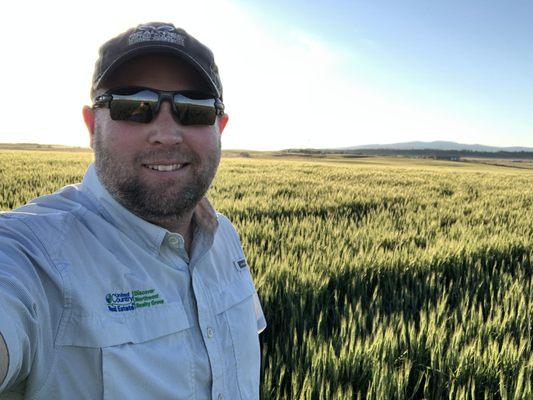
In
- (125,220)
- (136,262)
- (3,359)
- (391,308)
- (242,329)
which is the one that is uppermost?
(125,220)

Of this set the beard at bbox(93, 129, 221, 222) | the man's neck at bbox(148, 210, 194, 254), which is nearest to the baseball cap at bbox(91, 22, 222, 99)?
the beard at bbox(93, 129, 221, 222)

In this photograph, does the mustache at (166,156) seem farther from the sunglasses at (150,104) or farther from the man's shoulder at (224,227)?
the man's shoulder at (224,227)

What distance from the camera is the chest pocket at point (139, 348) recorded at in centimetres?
118

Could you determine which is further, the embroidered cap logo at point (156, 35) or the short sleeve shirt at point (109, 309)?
the embroidered cap logo at point (156, 35)

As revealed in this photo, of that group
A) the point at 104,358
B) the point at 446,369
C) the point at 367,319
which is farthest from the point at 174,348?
the point at 367,319

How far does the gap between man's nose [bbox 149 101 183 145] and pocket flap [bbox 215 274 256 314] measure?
2.08ft

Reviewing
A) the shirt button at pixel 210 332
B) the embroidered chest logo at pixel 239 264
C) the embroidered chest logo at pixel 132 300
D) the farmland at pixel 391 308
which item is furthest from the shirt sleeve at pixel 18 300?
the farmland at pixel 391 308

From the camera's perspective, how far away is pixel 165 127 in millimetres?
1605

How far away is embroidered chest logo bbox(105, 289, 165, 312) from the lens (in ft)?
4.17

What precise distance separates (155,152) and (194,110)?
22 cm

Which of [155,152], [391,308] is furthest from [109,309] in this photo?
[391,308]

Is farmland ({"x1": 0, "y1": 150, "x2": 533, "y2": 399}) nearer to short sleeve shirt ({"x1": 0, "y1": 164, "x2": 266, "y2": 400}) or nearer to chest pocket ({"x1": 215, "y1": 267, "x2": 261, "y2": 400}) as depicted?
chest pocket ({"x1": 215, "y1": 267, "x2": 261, "y2": 400})

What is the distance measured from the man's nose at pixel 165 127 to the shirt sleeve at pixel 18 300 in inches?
22.3

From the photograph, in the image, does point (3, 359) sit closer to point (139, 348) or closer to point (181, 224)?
point (139, 348)
